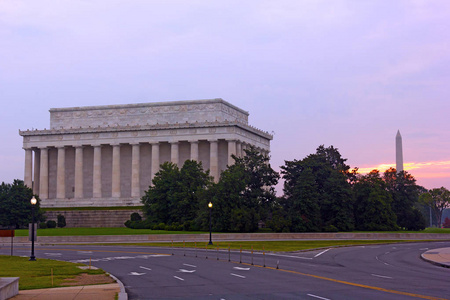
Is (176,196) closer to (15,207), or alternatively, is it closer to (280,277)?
(15,207)

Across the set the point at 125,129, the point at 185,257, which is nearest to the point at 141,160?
the point at 125,129

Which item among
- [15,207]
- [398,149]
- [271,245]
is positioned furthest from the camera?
[398,149]

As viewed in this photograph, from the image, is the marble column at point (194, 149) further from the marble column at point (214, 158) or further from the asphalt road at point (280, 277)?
the asphalt road at point (280, 277)

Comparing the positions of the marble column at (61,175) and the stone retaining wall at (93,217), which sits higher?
the marble column at (61,175)

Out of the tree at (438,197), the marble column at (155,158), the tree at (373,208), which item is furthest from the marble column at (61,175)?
the tree at (438,197)

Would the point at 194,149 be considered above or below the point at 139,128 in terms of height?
below

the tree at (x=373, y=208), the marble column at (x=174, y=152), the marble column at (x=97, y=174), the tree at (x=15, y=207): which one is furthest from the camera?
the marble column at (x=97, y=174)

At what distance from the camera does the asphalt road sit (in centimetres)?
2377

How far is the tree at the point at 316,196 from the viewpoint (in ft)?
262

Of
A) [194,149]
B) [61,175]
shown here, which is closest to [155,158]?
[194,149]

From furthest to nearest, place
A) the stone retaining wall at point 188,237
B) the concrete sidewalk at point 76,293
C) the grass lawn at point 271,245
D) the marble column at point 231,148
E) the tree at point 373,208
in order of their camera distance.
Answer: the marble column at point 231,148 < the tree at point 373,208 < the stone retaining wall at point 188,237 < the grass lawn at point 271,245 < the concrete sidewalk at point 76,293

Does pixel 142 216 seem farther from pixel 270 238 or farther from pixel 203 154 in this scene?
pixel 270 238

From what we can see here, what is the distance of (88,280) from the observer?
2956cm

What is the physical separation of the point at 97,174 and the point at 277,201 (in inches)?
1902
